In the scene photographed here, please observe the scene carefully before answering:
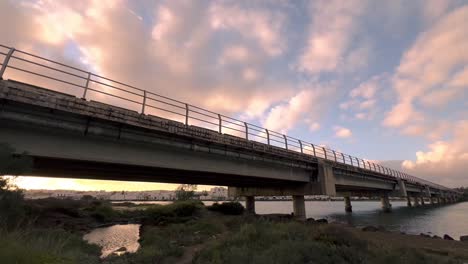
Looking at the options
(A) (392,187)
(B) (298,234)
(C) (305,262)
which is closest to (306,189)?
(B) (298,234)

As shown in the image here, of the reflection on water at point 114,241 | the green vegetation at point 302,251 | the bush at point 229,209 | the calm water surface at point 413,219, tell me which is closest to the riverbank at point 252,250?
the green vegetation at point 302,251

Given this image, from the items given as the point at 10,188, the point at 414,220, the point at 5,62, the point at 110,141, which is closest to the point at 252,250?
the point at 110,141

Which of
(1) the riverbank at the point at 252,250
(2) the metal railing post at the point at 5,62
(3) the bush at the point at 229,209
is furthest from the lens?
(3) the bush at the point at 229,209

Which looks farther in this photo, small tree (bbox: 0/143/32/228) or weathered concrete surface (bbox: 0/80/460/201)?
weathered concrete surface (bbox: 0/80/460/201)

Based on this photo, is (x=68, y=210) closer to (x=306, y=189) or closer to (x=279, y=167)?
(x=279, y=167)

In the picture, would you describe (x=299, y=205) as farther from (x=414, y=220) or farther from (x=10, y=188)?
(x=10, y=188)

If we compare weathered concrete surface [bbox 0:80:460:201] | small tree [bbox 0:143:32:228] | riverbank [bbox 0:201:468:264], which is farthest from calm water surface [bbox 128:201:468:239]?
small tree [bbox 0:143:32:228]

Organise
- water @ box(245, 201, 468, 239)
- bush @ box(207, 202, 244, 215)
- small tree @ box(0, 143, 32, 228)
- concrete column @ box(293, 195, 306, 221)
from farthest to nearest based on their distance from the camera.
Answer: bush @ box(207, 202, 244, 215)
concrete column @ box(293, 195, 306, 221)
water @ box(245, 201, 468, 239)
small tree @ box(0, 143, 32, 228)

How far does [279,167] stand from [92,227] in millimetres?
25729

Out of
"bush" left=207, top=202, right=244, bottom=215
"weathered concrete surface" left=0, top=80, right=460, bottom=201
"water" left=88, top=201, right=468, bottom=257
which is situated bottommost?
"water" left=88, top=201, right=468, bottom=257

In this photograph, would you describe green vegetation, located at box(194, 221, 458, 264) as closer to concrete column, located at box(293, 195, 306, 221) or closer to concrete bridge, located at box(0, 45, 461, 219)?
concrete bridge, located at box(0, 45, 461, 219)

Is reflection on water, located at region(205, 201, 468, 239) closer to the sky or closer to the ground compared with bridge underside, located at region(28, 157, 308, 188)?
closer to the ground

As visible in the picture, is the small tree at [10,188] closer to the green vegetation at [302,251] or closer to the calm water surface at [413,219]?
the green vegetation at [302,251]

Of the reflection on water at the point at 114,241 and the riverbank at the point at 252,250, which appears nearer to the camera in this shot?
the riverbank at the point at 252,250
